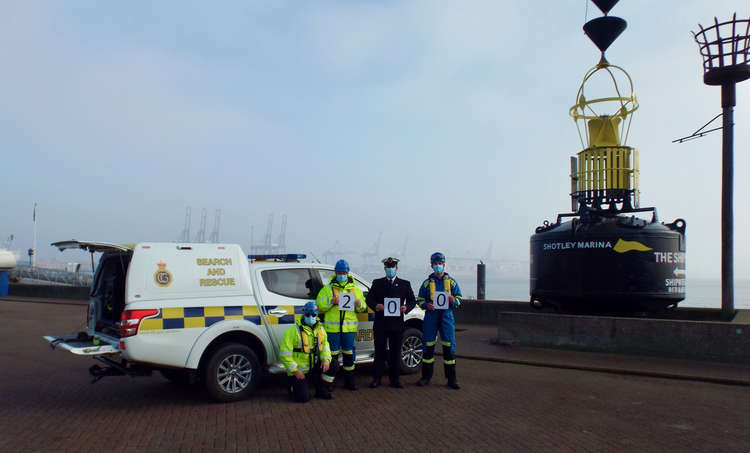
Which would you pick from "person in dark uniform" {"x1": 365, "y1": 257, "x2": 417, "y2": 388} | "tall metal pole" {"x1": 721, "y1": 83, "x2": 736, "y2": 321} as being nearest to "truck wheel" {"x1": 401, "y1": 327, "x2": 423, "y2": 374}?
"person in dark uniform" {"x1": 365, "y1": 257, "x2": 417, "y2": 388}

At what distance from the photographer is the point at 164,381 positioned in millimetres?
8609

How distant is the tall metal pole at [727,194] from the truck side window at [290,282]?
346 inches

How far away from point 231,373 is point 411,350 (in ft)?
9.87

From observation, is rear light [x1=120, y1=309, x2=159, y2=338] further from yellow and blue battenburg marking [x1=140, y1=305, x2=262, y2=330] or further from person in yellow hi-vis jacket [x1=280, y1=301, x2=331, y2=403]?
person in yellow hi-vis jacket [x1=280, y1=301, x2=331, y2=403]

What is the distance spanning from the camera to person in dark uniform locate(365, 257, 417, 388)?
8.04m

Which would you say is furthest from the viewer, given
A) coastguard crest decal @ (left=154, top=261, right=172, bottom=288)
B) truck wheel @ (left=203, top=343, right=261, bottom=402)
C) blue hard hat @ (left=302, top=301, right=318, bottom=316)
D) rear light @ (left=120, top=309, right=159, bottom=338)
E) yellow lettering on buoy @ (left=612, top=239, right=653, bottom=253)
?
yellow lettering on buoy @ (left=612, top=239, right=653, bottom=253)

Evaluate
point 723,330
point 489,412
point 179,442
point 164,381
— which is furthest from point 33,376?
point 723,330

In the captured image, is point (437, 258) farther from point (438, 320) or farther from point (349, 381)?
point (349, 381)

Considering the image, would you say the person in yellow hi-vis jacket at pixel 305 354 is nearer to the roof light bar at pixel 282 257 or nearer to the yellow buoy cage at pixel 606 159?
the roof light bar at pixel 282 257

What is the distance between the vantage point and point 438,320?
8.22 meters

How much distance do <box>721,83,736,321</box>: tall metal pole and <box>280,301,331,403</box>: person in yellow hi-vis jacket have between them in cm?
886

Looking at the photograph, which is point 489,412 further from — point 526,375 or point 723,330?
point 723,330

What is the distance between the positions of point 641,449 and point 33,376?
863cm

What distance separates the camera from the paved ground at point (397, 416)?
18.1 ft
